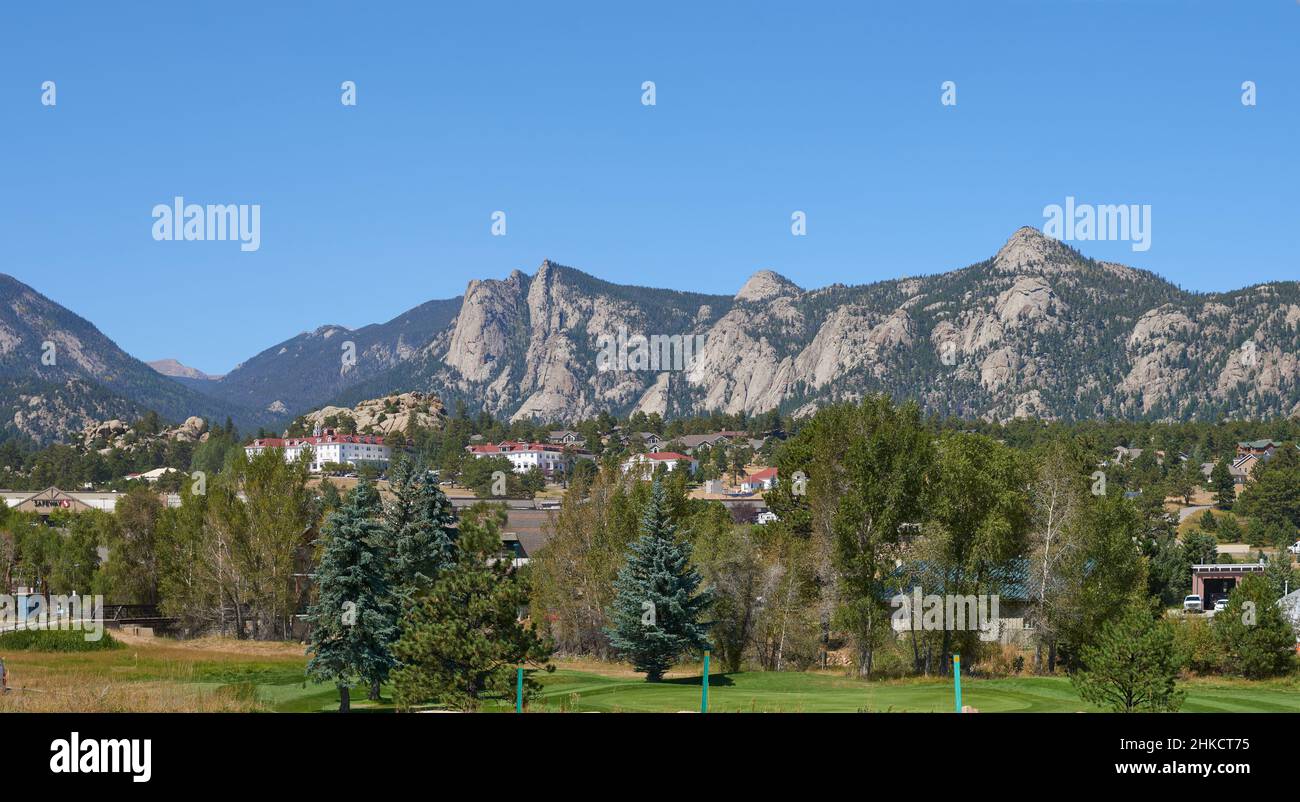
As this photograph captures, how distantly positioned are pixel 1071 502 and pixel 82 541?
6092 centimetres

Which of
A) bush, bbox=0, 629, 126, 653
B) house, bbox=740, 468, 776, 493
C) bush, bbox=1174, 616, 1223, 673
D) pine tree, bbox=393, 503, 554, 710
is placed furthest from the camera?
house, bbox=740, 468, 776, 493

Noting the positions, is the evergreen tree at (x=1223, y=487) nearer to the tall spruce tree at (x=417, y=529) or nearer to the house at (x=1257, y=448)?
the house at (x=1257, y=448)

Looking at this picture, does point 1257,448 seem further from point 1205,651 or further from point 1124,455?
point 1205,651

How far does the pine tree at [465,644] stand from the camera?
1138 inches

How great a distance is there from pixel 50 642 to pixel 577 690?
26286mm

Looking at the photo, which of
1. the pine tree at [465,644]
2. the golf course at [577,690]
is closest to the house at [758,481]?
the golf course at [577,690]

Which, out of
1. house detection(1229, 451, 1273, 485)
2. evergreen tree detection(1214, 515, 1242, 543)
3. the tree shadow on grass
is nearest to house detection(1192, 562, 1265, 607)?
evergreen tree detection(1214, 515, 1242, 543)

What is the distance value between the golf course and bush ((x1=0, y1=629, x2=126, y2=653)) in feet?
1.33

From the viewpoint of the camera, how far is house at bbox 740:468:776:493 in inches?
6639

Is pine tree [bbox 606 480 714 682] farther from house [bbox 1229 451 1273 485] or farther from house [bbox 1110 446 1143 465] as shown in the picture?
house [bbox 1229 451 1273 485]

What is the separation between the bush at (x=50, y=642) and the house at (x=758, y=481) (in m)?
117
